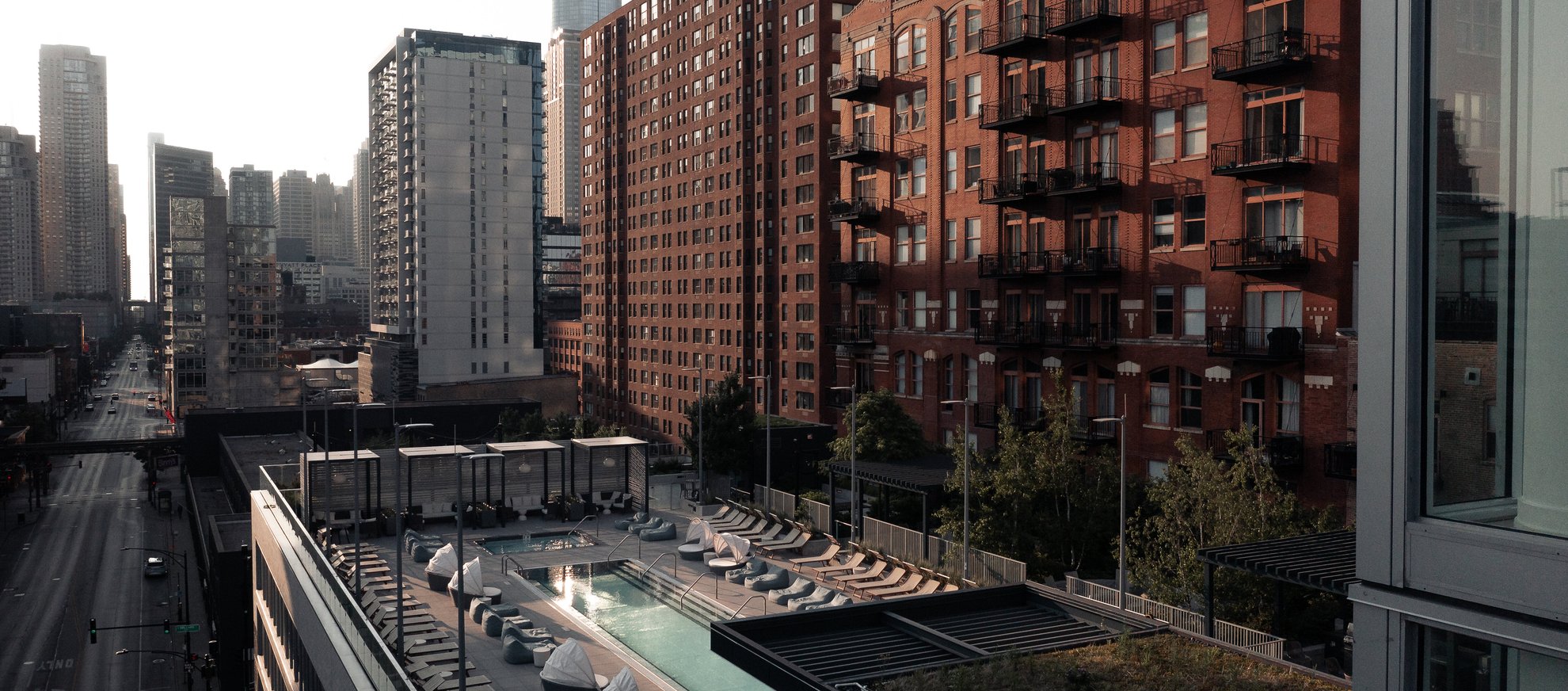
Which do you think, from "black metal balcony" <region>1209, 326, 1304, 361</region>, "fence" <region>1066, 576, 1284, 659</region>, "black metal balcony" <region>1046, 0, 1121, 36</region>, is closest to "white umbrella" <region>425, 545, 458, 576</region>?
"fence" <region>1066, 576, 1284, 659</region>

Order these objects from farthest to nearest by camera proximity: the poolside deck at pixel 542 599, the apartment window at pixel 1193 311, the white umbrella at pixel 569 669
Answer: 1. the apartment window at pixel 1193 311
2. the poolside deck at pixel 542 599
3. the white umbrella at pixel 569 669

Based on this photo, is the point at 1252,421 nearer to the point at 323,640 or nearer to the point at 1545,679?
the point at 323,640

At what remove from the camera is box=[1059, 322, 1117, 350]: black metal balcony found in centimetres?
5019

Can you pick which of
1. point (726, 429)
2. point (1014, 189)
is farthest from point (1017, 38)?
point (726, 429)

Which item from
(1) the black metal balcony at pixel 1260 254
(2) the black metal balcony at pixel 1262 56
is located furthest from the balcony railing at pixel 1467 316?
(2) the black metal balcony at pixel 1262 56

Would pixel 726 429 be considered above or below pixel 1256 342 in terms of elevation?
below

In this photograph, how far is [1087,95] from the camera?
50.8 metres

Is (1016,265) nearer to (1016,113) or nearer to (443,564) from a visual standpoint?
(1016,113)

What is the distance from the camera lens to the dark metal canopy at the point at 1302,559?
18156 millimetres

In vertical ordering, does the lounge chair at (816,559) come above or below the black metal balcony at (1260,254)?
below

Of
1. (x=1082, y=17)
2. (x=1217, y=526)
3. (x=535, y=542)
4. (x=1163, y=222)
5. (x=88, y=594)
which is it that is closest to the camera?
(x=1217, y=526)

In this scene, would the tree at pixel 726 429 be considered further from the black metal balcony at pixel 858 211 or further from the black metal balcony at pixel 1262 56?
the black metal balcony at pixel 1262 56

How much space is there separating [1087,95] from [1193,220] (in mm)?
7998

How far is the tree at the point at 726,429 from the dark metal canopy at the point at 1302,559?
4575cm
